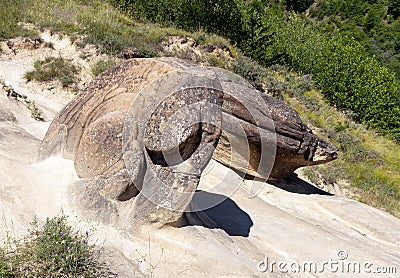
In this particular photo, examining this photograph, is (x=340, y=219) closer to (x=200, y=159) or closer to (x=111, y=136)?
(x=200, y=159)

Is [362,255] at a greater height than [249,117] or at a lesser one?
lesser

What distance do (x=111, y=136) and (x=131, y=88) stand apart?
60 cm

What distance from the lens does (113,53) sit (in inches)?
428

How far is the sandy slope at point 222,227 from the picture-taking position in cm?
397

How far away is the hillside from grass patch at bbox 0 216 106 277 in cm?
19

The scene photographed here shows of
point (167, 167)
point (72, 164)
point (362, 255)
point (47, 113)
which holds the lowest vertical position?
point (47, 113)

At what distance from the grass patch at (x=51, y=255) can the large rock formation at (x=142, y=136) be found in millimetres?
675

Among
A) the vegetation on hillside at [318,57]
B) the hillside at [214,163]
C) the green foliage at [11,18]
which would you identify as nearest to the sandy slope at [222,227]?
the hillside at [214,163]

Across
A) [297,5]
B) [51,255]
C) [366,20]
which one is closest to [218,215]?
[51,255]

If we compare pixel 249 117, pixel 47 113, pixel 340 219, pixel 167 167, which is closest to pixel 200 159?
pixel 167 167

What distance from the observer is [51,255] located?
3297 millimetres

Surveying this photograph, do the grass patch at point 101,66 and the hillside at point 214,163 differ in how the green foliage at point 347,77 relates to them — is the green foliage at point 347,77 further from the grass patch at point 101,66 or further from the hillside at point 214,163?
the grass patch at point 101,66

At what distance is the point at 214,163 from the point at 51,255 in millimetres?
4257

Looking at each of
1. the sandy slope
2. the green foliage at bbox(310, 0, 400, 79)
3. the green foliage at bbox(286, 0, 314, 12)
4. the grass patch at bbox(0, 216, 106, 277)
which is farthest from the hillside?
the green foliage at bbox(286, 0, 314, 12)
